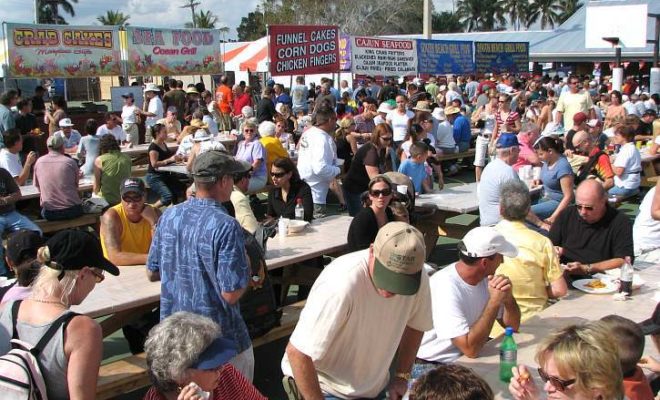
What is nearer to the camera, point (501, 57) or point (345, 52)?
point (345, 52)

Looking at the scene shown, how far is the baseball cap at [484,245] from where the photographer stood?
342cm

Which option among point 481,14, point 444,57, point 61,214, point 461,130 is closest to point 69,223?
point 61,214

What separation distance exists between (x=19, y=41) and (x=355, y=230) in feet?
43.6

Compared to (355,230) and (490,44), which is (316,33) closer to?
(490,44)

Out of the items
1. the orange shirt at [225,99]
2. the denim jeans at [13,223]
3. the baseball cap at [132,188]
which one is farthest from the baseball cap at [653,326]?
the orange shirt at [225,99]

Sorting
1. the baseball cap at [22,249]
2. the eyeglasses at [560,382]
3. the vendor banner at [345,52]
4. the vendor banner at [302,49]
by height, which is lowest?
the eyeglasses at [560,382]

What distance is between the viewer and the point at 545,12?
9031 centimetres

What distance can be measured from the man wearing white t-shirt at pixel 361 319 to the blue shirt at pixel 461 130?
1010 centimetres

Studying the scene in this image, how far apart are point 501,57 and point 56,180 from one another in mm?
20852

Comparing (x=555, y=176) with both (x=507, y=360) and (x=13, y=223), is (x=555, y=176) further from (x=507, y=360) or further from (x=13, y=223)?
(x=13, y=223)

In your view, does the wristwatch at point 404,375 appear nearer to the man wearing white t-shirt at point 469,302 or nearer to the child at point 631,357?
the man wearing white t-shirt at point 469,302

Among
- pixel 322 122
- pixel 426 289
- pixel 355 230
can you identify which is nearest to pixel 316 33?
pixel 322 122

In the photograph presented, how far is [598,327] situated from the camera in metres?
2.60

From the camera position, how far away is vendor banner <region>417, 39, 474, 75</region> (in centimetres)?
2139
